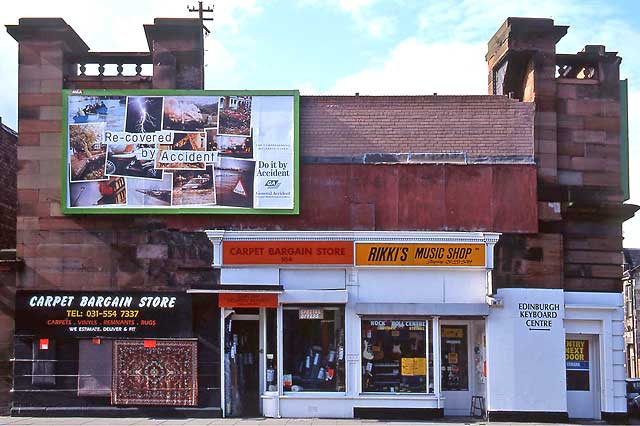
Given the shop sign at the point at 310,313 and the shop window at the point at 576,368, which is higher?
the shop sign at the point at 310,313

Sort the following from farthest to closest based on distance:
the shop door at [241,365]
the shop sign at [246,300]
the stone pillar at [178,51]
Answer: the stone pillar at [178,51]
the shop door at [241,365]
the shop sign at [246,300]

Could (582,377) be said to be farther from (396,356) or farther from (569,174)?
(569,174)

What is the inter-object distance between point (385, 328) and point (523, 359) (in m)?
3.17

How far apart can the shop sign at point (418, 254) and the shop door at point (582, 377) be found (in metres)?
3.10

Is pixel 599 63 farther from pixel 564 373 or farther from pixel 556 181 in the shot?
pixel 564 373

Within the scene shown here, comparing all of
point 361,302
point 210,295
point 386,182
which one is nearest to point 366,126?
point 386,182

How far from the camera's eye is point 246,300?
729 inches

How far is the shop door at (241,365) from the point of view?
1862cm

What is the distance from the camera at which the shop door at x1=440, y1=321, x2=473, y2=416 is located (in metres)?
19.2

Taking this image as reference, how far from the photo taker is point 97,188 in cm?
1894

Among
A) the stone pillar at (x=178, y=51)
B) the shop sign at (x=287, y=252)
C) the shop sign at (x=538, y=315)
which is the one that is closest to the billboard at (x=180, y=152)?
the stone pillar at (x=178, y=51)

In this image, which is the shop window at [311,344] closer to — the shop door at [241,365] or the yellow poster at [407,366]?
the shop door at [241,365]

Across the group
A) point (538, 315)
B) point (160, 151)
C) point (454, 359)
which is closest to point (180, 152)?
point (160, 151)

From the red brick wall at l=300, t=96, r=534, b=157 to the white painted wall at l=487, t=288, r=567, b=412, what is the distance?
3447mm
